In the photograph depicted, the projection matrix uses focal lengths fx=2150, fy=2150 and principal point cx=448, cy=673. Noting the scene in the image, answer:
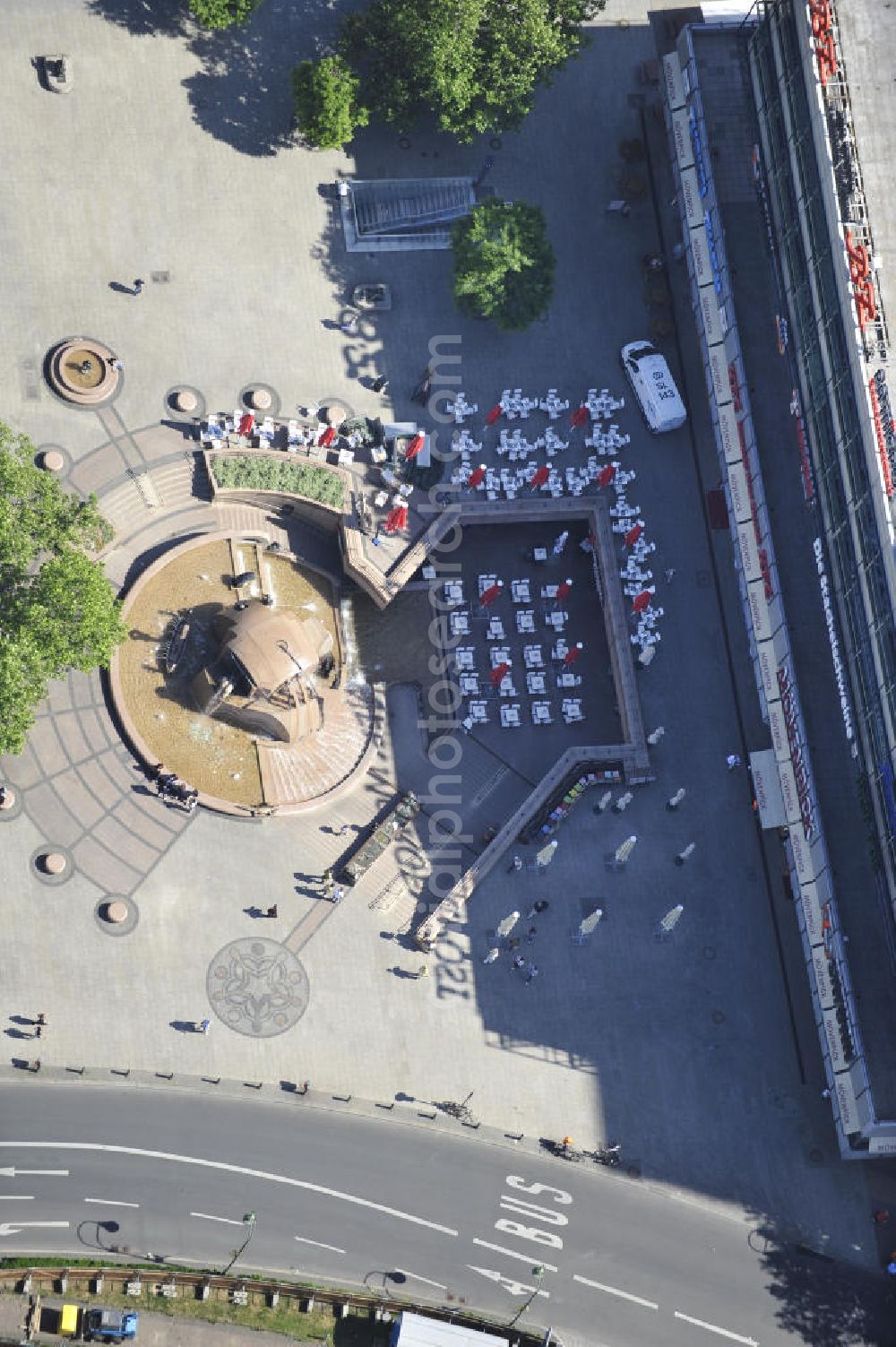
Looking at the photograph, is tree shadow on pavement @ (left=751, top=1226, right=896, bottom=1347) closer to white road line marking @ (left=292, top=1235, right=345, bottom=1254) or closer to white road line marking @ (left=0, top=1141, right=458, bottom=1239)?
white road line marking @ (left=0, top=1141, right=458, bottom=1239)

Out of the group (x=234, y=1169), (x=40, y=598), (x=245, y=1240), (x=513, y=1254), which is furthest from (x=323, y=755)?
(x=513, y=1254)

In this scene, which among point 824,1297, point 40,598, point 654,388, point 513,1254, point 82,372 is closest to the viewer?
point 40,598

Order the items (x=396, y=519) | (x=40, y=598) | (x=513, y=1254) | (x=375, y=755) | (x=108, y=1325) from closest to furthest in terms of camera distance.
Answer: (x=108, y=1325) → (x=40, y=598) → (x=513, y=1254) → (x=375, y=755) → (x=396, y=519)

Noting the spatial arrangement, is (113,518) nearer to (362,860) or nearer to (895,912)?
(362,860)

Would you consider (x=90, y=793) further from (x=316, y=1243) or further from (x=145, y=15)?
(x=145, y=15)

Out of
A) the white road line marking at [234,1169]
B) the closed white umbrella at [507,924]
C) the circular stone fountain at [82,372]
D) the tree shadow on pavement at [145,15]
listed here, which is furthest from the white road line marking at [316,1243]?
the tree shadow on pavement at [145,15]

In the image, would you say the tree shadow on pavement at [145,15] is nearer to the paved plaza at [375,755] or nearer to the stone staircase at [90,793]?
the paved plaza at [375,755]

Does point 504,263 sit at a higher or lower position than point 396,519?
higher
